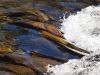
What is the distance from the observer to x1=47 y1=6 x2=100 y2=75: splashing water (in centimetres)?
760

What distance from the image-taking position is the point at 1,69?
24.3 feet

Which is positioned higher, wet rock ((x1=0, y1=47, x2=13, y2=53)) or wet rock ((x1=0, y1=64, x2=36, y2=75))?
wet rock ((x1=0, y1=47, x2=13, y2=53))

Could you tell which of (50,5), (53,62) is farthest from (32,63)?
(50,5)

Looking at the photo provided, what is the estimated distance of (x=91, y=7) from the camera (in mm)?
14000

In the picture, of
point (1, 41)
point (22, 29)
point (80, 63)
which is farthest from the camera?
point (22, 29)

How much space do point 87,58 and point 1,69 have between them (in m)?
2.30

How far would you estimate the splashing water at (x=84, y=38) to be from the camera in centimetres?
760

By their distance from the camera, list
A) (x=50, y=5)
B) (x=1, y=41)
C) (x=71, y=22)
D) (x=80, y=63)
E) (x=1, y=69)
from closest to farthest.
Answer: (x=1, y=69)
(x=80, y=63)
(x=1, y=41)
(x=71, y=22)
(x=50, y=5)

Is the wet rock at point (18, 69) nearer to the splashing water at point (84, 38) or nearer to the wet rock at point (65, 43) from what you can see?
the splashing water at point (84, 38)

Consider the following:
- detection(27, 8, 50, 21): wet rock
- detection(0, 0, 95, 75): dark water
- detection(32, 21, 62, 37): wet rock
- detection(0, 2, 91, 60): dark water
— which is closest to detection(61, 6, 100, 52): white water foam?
detection(32, 21, 62, 37): wet rock

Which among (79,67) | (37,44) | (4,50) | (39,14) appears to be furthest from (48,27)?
(79,67)

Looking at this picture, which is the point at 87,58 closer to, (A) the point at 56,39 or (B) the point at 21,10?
A: (A) the point at 56,39

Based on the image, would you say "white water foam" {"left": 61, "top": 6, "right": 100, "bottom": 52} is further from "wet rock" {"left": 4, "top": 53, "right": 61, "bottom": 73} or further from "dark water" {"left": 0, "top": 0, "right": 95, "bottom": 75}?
"wet rock" {"left": 4, "top": 53, "right": 61, "bottom": 73}

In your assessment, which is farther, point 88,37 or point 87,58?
point 88,37
